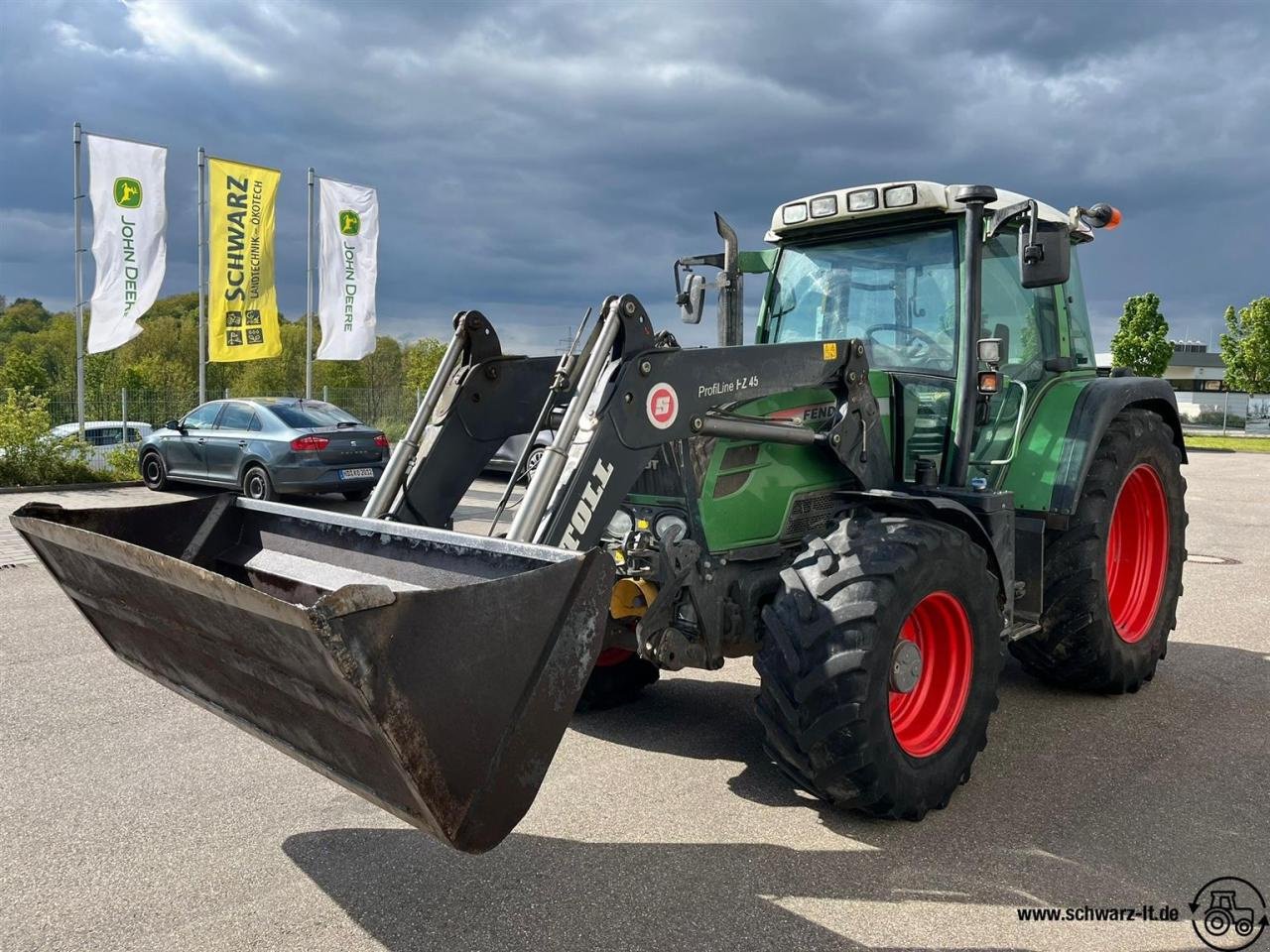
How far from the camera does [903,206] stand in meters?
4.54

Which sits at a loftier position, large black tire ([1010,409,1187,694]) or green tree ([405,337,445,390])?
green tree ([405,337,445,390])

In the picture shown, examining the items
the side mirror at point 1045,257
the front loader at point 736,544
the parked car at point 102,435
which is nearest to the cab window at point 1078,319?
the front loader at point 736,544

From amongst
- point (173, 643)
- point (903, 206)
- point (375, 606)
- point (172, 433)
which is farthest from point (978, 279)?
point (172, 433)

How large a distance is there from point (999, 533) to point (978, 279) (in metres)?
1.10

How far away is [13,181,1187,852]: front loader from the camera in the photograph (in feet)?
8.61

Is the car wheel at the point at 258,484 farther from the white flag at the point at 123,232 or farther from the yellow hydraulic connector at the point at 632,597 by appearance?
the yellow hydraulic connector at the point at 632,597

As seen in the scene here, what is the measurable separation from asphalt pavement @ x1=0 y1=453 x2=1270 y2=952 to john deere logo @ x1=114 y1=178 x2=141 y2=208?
12.9m

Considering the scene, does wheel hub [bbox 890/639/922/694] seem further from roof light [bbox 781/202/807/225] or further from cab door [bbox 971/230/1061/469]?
roof light [bbox 781/202/807/225]

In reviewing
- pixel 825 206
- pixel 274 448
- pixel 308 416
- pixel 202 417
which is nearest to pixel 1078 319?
pixel 825 206

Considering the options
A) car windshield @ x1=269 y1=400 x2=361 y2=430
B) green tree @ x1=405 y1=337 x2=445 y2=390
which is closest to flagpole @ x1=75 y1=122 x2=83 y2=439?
car windshield @ x1=269 y1=400 x2=361 y2=430

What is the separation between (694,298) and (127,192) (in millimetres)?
13843

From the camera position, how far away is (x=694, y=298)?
17.5 ft

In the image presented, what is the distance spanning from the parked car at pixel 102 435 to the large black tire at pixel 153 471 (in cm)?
130

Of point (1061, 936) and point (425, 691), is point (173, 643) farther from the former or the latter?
point (1061, 936)
